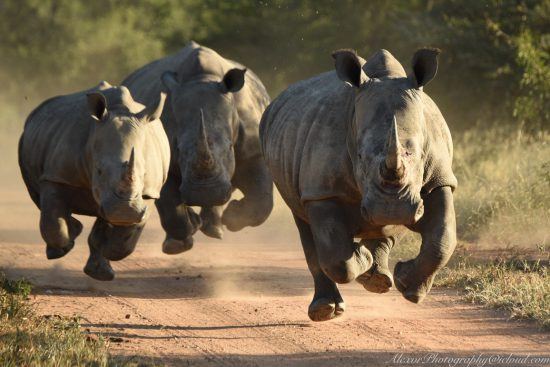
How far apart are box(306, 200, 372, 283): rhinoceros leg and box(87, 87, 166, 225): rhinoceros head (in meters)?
1.85

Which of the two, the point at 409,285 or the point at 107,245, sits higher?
the point at 409,285

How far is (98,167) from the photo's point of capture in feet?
30.4

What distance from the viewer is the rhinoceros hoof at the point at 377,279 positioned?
7.78 m

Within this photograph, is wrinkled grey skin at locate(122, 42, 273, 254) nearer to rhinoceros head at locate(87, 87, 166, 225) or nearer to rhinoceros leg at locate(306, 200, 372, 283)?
rhinoceros head at locate(87, 87, 166, 225)

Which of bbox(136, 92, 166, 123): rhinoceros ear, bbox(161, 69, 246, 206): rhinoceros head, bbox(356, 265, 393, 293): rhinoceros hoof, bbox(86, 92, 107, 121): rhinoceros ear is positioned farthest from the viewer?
bbox(161, 69, 246, 206): rhinoceros head

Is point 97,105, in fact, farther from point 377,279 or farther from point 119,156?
point 377,279

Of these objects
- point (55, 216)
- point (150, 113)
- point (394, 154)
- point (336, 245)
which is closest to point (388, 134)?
point (394, 154)

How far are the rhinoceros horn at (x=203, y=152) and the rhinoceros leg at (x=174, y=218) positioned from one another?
0.55 metres

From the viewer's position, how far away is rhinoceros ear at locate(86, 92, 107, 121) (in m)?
9.35

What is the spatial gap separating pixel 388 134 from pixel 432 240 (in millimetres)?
858

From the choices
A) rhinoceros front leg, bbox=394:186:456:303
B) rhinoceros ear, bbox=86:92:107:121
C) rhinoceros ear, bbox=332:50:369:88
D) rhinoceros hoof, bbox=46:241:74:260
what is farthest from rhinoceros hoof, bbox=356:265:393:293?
rhinoceros hoof, bbox=46:241:74:260

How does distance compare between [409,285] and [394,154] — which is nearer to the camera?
[394,154]

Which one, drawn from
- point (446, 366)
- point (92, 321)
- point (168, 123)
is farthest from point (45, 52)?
point (446, 366)

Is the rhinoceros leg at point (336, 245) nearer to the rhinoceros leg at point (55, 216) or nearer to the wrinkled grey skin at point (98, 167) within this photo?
the wrinkled grey skin at point (98, 167)
